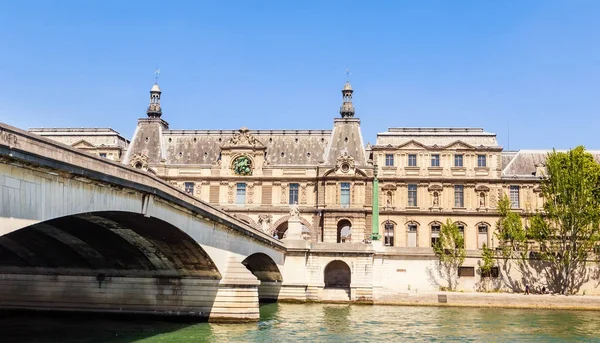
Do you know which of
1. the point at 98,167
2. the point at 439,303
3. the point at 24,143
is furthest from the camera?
the point at 439,303

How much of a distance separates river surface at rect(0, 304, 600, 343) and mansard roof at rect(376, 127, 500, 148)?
30.4 metres

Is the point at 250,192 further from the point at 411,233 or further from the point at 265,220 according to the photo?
the point at 411,233

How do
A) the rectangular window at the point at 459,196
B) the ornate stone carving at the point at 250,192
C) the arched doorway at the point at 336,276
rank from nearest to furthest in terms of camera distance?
1. the arched doorway at the point at 336,276
2. the rectangular window at the point at 459,196
3. the ornate stone carving at the point at 250,192

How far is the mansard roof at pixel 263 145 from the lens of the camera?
83500mm

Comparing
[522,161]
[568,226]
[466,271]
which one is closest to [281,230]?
[466,271]

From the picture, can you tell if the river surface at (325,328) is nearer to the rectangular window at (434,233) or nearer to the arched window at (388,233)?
the rectangular window at (434,233)

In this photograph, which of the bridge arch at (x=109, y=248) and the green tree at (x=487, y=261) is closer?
the bridge arch at (x=109, y=248)

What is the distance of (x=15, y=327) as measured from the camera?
37219 mm

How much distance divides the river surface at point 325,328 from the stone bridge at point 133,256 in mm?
1117

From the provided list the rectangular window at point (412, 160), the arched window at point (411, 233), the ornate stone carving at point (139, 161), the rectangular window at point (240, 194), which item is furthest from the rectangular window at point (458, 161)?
the ornate stone carving at point (139, 161)

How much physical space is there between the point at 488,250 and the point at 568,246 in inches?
281

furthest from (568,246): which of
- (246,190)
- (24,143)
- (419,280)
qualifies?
(24,143)

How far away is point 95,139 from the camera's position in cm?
8669

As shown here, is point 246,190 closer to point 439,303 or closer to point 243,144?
point 243,144
